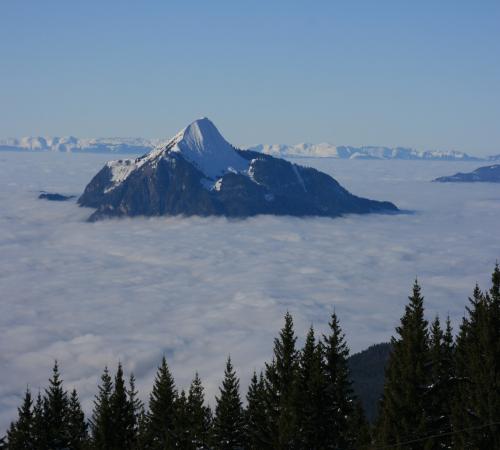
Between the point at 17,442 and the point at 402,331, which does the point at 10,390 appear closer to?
the point at 17,442

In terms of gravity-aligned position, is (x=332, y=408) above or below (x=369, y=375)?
above

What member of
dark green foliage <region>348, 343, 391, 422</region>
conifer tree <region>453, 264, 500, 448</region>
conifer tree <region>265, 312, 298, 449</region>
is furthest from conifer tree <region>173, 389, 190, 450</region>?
dark green foliage <region>348, 343, 391, 422</region>

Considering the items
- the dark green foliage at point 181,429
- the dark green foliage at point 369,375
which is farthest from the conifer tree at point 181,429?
the dark green foliage at point 369,375

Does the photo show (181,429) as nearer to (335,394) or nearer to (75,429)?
(75,429)

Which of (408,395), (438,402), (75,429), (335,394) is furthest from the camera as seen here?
(75,429)

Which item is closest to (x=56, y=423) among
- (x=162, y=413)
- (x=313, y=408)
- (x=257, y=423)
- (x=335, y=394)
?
(x=162, y=413)

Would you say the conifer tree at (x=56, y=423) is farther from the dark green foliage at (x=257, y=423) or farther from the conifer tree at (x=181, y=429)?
the dark green foliage at (x=257, y=423)

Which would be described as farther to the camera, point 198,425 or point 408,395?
point 198,425
